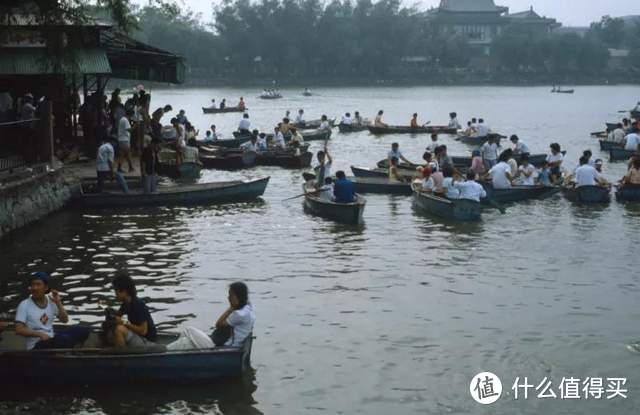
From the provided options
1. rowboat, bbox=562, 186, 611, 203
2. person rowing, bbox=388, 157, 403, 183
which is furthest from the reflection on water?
person rowing, bbox=388, 157, 403, 183

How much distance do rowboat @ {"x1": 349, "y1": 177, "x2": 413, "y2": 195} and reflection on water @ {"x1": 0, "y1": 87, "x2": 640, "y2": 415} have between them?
607 mm

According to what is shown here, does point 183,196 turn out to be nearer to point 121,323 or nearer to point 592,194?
point 592,194

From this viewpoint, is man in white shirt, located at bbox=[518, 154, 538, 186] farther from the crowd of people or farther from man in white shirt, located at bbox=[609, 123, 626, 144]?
the crowd of people

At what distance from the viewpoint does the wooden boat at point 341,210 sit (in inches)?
773

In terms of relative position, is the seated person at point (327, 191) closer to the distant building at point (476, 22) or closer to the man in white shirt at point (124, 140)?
the man in white shirt at point (124, 140)

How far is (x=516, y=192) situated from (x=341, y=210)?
17.2ft

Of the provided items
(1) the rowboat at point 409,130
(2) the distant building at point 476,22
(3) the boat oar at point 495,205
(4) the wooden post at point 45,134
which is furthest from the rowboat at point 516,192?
(2) the distant building at point 476,22

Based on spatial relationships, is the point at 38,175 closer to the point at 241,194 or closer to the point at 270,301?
the point at 241,194

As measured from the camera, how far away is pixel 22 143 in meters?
20.1

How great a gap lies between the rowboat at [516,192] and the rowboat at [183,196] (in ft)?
18.2

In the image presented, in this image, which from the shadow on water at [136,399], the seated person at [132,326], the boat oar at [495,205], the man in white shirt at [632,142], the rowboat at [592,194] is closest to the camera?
the shadow on water at [136,399]

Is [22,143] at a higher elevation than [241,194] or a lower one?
higher

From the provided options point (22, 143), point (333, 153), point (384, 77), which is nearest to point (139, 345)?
point (22, 143)

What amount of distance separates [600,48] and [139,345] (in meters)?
133
